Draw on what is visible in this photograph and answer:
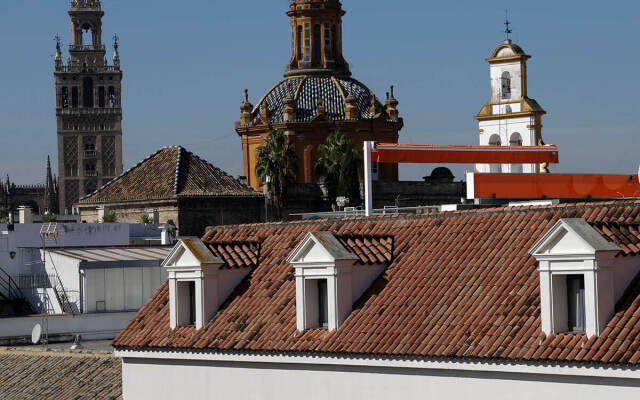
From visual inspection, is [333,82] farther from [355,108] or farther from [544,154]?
[544,154]

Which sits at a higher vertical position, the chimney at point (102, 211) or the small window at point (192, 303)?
the chimney at point (102, 211)

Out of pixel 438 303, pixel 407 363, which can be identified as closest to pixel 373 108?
pixel 438 303

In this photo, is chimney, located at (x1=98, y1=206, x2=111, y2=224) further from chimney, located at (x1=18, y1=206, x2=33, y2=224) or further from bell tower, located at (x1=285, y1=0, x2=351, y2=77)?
bell tower, located at (x1=285, y1=0, x2=351, y2=77)

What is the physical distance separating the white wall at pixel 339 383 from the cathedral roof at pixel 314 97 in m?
71.1

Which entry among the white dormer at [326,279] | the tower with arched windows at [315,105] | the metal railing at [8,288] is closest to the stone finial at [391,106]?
the tower with arched windows at [315,105]

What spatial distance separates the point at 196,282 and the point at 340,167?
68.1m

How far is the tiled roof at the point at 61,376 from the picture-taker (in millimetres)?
30161

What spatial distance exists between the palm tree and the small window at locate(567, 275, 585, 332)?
71102 mm

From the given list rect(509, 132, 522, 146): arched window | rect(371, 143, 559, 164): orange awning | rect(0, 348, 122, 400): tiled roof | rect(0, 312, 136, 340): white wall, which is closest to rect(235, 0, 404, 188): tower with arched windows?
rect(509, 132, 522, 146): arched window

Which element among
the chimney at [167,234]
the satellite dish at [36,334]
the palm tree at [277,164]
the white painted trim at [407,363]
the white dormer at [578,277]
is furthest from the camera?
the palm tree at [277,164]

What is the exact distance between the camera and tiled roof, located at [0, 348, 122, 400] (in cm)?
3016

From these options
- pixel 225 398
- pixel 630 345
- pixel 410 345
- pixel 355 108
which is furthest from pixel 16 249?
pixel 355 108

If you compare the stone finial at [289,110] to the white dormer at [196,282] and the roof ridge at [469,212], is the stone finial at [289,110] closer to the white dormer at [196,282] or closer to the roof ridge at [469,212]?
the roof ridge at [469,212]

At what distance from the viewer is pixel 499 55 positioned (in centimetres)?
5922
